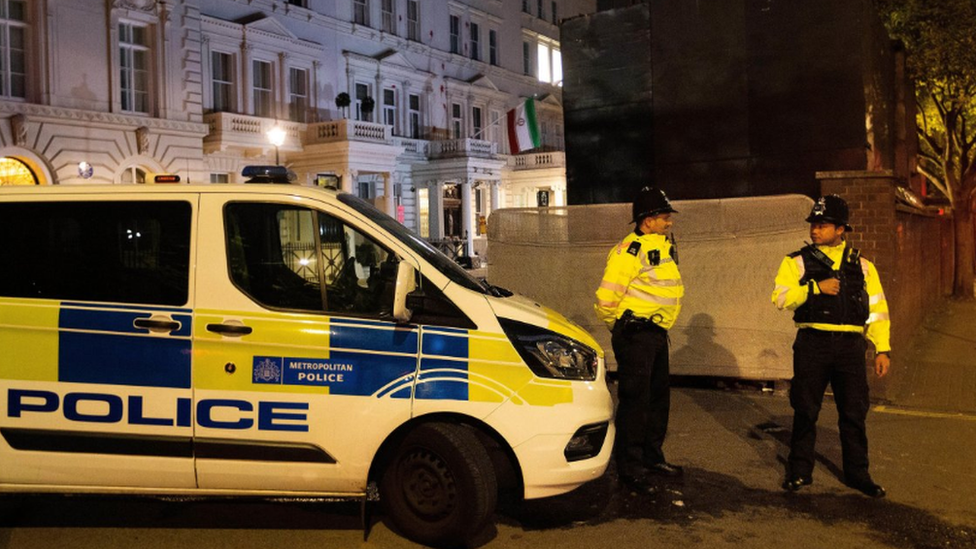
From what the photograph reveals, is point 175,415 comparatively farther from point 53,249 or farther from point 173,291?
point 53,249

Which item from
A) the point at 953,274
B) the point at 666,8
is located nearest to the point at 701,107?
the point at 666,8

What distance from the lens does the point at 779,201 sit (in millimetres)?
8461

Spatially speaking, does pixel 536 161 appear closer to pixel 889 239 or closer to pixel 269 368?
pixel 889 239

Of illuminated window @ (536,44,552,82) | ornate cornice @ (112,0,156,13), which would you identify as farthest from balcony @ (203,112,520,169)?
illuminated window @ (536,44,552,82)

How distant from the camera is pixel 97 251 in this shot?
15.6 ft

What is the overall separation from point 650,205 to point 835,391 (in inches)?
66.9

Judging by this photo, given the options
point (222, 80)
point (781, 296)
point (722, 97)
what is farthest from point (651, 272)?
point (222, 80)

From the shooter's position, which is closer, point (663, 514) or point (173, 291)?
point (173, 291)

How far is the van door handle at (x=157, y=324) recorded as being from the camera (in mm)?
4578

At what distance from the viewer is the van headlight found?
468 centimetres

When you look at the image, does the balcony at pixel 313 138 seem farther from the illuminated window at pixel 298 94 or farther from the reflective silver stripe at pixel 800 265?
→ the reflective silver stripe at pixel 800 265

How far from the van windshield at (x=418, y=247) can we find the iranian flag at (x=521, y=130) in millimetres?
26492

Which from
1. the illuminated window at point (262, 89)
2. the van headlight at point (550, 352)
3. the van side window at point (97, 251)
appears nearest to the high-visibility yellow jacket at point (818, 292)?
the van headlight at point (550, 352)

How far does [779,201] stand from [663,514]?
4.23m
